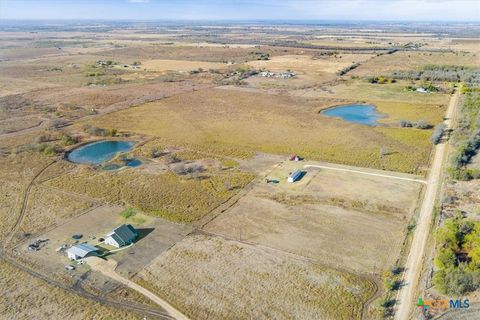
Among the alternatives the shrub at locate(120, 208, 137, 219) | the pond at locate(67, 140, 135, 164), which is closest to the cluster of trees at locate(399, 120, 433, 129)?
the pond at locate(67, 140, 135, 164)

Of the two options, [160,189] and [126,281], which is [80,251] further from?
[160,189]

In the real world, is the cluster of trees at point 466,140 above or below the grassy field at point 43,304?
above

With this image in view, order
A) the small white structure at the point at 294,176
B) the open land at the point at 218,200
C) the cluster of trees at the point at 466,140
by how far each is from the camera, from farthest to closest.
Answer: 1. the small white structure at the point at 294,176
2. the cluster of trees at the point at 466,140
3. the open land at the point at 218,200

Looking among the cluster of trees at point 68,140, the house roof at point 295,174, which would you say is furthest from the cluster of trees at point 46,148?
the house roof at point 295,174

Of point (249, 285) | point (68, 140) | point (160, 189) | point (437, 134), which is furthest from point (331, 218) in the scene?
point (68, 140)

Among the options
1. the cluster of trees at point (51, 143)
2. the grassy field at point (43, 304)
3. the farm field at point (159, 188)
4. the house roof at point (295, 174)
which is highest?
the house roof at point (295, 174)

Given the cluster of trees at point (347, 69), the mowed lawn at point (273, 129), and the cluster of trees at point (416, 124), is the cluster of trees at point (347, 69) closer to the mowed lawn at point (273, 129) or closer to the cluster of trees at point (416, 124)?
the mowed lawn at point (273, 129)

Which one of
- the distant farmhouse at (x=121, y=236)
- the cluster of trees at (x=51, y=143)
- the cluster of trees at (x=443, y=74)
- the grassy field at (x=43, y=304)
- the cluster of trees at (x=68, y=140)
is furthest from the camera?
the cluster of trees at (x=443, y=74)
